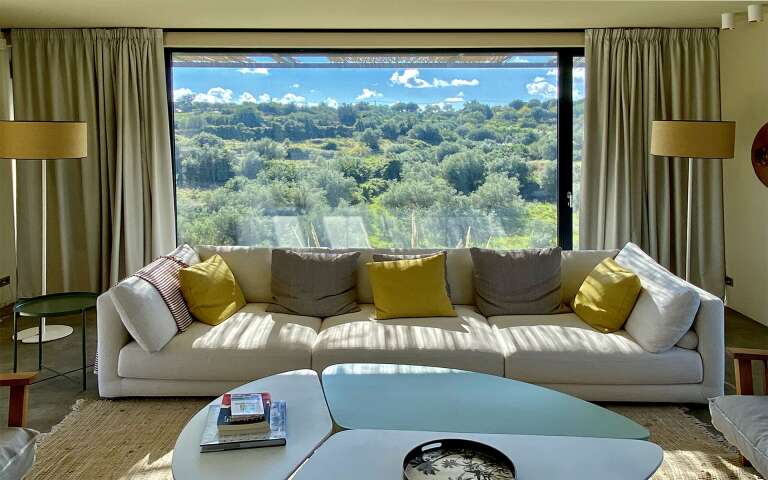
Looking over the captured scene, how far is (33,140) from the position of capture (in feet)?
16.4

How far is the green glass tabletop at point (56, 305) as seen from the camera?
15.0ft

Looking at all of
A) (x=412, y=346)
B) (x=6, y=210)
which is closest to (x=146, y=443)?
(x=412, y=346)

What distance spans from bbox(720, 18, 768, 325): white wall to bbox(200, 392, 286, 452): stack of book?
427 centimetres

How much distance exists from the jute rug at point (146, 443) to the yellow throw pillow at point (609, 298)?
1.60 ft

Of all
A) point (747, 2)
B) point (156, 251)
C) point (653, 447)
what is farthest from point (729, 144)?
point (156, 251)

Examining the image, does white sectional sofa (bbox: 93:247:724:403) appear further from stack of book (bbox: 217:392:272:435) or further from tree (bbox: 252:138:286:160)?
→ tree (bbox: 252:138:286:160)

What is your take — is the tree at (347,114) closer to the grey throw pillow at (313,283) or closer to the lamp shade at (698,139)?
the grey throw pillow at (313,283)

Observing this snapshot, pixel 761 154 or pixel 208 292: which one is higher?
pixel 761 154

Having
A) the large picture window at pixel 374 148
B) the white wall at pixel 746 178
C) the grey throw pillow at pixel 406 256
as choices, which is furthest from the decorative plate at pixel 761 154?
the grey throw pillow at pixel 406 256

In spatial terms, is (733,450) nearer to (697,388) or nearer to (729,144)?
(697,388)

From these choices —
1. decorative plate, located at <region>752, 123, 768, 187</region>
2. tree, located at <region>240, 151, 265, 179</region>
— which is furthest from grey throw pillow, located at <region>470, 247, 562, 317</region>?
tree, located at <region>240, 151, 265, 179</region>

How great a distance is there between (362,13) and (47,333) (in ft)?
10.4

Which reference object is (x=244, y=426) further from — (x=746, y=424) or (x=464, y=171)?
(x=464, y=171)

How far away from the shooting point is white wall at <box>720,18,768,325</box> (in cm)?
582
